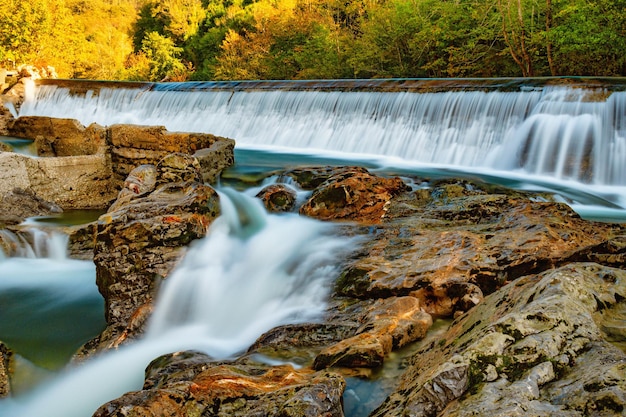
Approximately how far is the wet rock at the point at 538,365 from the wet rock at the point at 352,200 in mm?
3171

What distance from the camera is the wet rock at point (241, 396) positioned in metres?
2.11

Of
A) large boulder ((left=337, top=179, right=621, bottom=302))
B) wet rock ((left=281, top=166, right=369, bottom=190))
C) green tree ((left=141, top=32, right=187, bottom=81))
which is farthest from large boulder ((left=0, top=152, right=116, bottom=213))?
green tree ((left=141, top=32, right=187, bottom=81))

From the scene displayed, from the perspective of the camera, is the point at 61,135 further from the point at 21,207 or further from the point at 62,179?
the point at 21,207

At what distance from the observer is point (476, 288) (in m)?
3.41

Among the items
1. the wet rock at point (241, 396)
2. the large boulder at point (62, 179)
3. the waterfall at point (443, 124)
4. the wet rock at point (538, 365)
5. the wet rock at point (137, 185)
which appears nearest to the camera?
the wet rock at point (538, 365)

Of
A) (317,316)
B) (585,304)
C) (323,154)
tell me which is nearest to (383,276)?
(317,316)

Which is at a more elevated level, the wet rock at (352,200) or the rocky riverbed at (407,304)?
the wet rock at (352,200)

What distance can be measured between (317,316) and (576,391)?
7.33 ft

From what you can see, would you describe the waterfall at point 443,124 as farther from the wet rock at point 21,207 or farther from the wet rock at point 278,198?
the wet rock at point 21,207

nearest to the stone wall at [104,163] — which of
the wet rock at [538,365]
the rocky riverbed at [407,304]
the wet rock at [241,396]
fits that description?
the rocky riverbed at [407,304]

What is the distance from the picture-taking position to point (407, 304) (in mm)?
3316

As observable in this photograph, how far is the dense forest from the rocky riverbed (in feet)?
30.5

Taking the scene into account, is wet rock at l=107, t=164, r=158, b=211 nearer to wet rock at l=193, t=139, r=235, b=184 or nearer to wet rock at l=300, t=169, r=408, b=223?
wet rock at l=193, t=139, r=235, b=184

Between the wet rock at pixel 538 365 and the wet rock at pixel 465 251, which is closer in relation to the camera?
the wet rock at pixel 538 365
